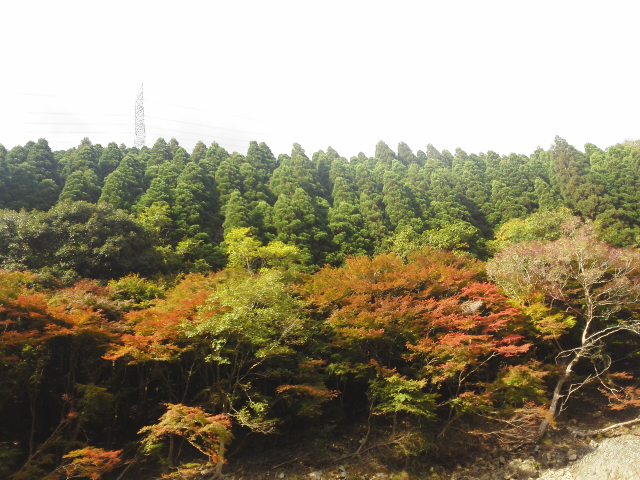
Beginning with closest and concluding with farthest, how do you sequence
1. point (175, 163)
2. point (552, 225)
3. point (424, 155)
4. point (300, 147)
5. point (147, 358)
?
point (147, 358), point (552, 225), point (175, 163), point (300, 147), point (424, 155)

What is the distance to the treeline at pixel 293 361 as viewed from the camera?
32.5 feet

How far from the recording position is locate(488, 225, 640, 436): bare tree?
13.3 meters

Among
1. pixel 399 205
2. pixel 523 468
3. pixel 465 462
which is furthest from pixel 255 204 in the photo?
pixel 523 468

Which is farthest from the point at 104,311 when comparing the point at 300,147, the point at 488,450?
the point at 300,147

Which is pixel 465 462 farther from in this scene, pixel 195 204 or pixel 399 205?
pixel 195 204

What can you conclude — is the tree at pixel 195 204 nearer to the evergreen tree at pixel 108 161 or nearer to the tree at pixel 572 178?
the evergreen tree at pixel 108 161

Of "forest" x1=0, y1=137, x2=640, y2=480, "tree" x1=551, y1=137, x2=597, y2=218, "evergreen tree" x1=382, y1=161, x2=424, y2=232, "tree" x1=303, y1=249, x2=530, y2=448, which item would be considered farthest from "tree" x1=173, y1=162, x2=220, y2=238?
"tree" x1=551, y1=137, x2=597, y2=218

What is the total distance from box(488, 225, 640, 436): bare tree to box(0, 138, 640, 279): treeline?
330 inches

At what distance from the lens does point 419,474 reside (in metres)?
11.6

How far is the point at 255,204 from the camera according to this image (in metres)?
26.8

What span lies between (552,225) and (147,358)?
21545mm

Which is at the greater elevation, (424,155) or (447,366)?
(424,155)

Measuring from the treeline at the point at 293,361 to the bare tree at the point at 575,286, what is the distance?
9 cm

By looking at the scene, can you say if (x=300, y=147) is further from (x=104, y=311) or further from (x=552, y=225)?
(x=104, y=311)
